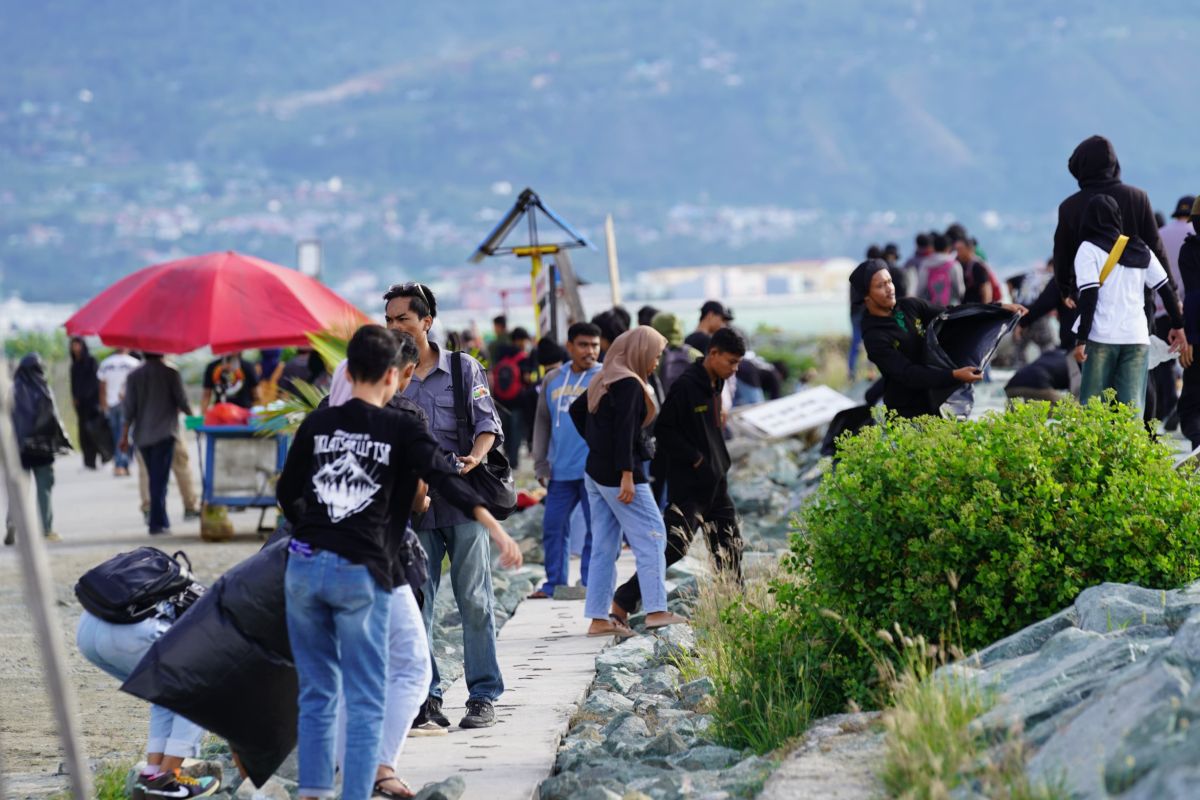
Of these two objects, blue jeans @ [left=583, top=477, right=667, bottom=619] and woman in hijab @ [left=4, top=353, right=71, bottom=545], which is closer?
blue jeans @ [left=583, top=477, right=667, bottom=619]

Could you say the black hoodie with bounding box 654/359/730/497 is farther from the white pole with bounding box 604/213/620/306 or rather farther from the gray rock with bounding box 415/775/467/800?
the white pole with bounding box 604/213/620/306

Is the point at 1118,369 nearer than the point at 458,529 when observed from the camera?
No

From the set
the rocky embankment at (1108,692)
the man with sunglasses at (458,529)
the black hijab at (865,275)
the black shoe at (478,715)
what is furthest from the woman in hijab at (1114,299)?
the black shoe at (478,715)

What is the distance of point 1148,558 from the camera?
22.5 ft

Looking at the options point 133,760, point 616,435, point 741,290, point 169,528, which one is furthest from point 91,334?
point 741,290

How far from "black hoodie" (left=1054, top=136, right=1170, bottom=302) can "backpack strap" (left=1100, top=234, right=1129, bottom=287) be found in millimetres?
168

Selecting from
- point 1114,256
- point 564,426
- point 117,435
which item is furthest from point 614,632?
point 117,435

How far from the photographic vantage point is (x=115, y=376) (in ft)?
74.4

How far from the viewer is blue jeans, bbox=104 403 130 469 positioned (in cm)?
2359

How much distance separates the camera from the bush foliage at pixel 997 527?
6762 mm

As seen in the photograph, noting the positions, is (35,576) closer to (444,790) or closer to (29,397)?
(444,790)

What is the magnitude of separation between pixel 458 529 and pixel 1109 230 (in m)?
4.49

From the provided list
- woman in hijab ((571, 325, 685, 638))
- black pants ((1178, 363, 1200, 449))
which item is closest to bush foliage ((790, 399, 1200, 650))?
woman in hijab ((571, 325, 685, 638))

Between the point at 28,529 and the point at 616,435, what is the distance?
5.10 meters
